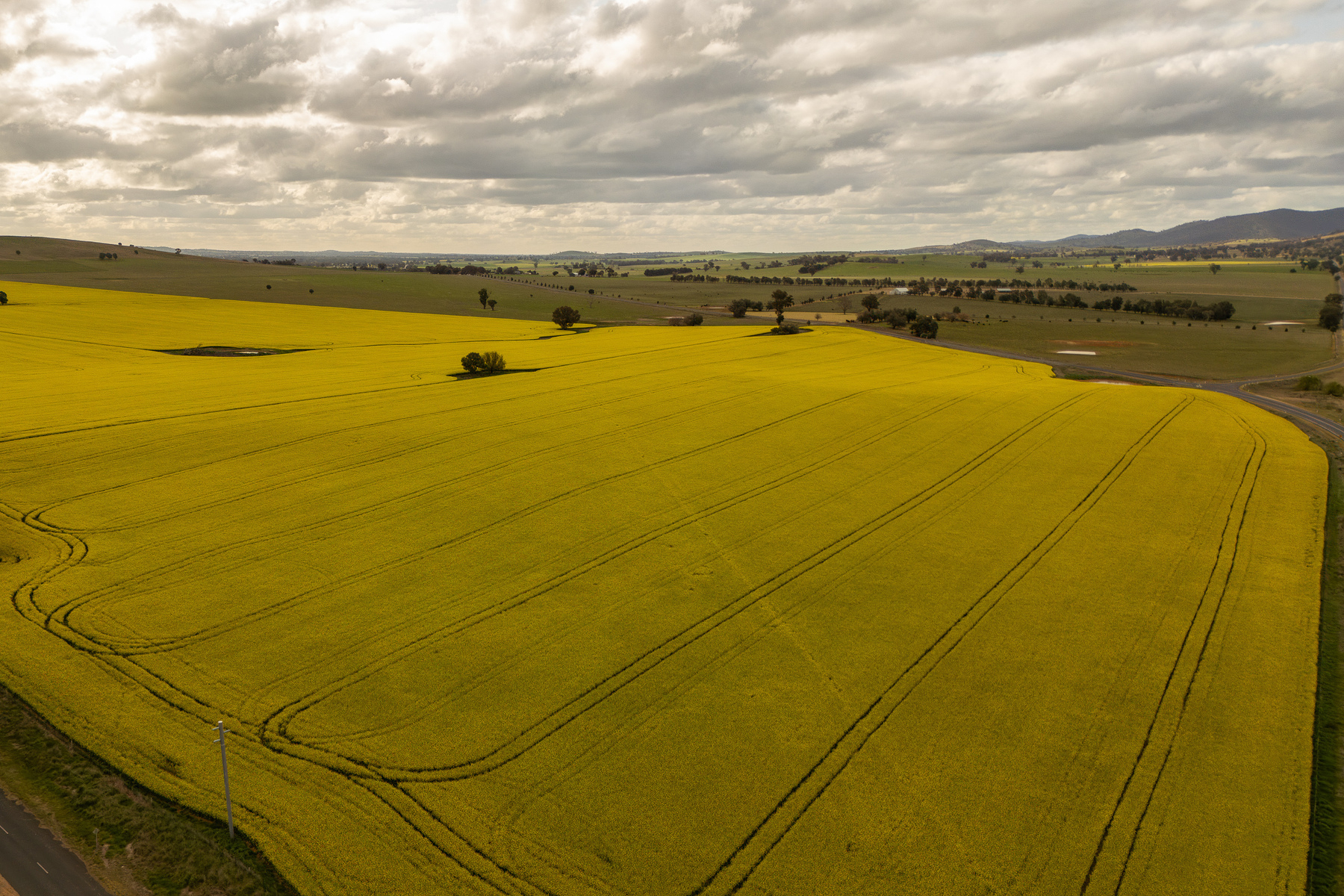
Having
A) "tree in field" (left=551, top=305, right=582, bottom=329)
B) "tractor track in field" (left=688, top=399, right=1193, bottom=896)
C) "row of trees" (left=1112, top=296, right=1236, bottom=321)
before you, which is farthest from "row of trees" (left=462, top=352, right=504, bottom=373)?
"row of trees" (left=1112, top=296, right=1236, bottom=321)

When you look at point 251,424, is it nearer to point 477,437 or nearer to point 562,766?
point 477,437

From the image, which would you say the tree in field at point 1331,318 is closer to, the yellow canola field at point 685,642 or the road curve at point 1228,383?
the road curve at point 1228,383

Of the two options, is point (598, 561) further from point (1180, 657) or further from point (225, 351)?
point (225, 351)

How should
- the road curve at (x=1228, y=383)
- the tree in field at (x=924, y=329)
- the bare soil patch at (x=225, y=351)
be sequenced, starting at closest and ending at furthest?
the road curve at (x=1228, y=383) → the bare soil patch at (x=225, y=351) → the tree in field at (x=924, y=329)

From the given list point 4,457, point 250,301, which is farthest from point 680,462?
point 250,301

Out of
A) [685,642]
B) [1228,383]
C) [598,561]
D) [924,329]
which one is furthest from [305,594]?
[924,329]

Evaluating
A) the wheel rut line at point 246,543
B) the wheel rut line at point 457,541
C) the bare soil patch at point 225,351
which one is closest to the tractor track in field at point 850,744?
the wheel rut line at point 457,541
